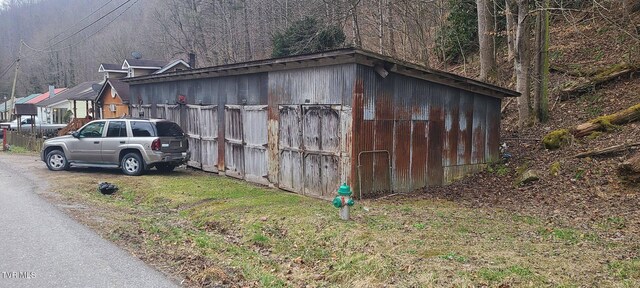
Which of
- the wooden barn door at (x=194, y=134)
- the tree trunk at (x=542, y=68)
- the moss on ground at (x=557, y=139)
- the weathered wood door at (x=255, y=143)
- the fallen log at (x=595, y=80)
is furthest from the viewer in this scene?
the wooden barn door at (x=194, y=134)

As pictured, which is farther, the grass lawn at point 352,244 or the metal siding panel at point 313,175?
the metal siding panel at point 313,175

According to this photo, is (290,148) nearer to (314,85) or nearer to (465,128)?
(314,85)

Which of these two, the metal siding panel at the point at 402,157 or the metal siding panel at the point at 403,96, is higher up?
the metal siding panel at the point at 403,96

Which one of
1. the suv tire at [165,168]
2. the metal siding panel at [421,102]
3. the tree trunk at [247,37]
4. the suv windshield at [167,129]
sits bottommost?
the suv tire at [165,168]

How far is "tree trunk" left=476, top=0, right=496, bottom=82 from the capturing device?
1705 cm

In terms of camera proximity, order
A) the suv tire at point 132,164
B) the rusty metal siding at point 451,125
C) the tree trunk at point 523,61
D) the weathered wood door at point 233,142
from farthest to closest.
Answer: the suv tire at point 132,164 < the tree trunk at point 523,61 < the weathered wood door at point 233,142 < the rusty metal siding at point 451,125

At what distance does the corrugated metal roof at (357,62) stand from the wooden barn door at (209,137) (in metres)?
1.21

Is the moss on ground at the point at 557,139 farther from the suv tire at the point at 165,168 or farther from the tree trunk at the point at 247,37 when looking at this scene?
the tree trunk at the point at 247,37

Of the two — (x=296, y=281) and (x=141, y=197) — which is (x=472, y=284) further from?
(x=141, y=197)

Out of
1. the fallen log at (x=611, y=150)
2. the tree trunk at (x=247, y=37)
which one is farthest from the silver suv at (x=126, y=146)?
the tree trunk at (x=247, y=37)

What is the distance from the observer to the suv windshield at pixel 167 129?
14.4 m

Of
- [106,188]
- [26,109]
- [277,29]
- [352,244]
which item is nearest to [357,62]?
[352,244]

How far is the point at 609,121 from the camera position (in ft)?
42.0

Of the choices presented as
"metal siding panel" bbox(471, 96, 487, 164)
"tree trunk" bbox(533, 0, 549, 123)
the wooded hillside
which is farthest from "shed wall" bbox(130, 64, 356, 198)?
"tree trunk" bbox(533, 0, 549, 123)
